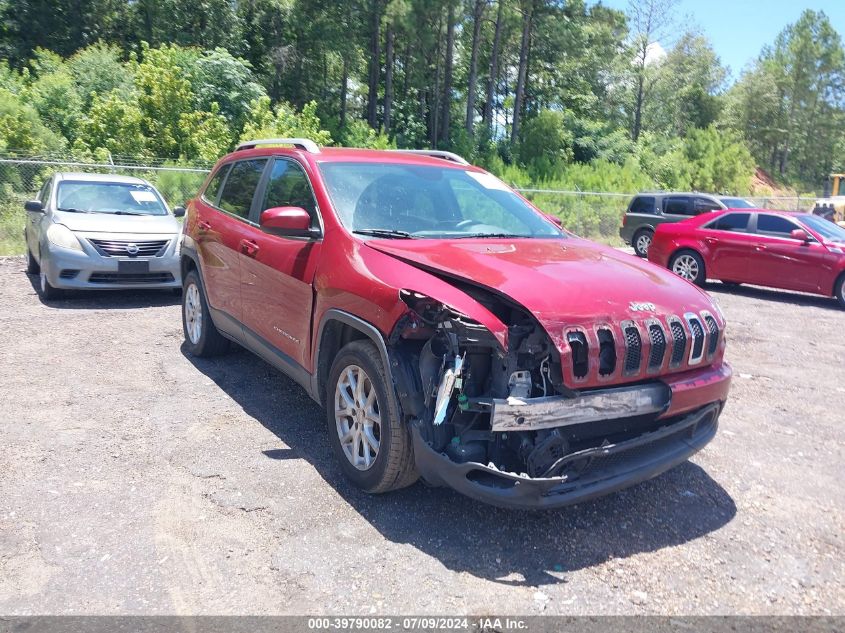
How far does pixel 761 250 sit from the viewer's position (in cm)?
1144

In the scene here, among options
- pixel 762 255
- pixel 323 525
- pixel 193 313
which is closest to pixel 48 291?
pixel 193 313

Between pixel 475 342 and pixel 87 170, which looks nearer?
pixel 475 342

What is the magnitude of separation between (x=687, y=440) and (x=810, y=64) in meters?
71.3

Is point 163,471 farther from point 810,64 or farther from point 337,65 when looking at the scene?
point 810,64

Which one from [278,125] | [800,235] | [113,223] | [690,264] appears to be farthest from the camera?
[278,125]

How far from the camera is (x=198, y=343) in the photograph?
6371mm

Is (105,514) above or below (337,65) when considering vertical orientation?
below

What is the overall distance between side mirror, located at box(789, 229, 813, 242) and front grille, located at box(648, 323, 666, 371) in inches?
361

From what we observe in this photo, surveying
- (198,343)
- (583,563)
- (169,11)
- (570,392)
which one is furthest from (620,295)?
(169,11)

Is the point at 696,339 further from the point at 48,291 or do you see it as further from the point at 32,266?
the point at 32,266

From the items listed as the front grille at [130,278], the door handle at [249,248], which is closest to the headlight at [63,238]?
the front grille at [130,278]

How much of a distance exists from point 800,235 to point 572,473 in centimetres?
974

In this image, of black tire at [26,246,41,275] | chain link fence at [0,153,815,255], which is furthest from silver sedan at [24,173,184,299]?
chain link fence at [0,153,815,255]

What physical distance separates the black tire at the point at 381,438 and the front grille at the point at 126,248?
5.68 meters
